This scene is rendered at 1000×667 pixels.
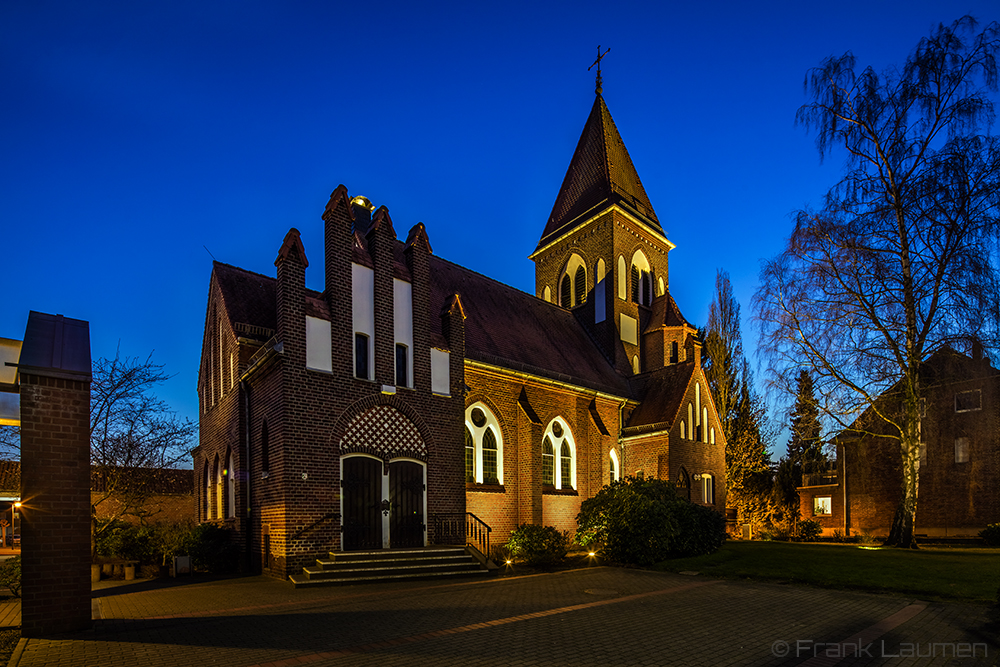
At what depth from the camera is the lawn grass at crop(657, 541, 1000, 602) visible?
12.2 meters

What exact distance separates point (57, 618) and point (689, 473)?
2256 centimetres

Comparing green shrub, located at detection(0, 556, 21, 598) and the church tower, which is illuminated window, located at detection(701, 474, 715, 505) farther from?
green shrub, located at detection(0, 556, 21, 598)

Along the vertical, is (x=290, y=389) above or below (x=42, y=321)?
below

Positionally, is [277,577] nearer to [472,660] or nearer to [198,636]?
[198,636]

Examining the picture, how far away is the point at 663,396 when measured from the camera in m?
26.0

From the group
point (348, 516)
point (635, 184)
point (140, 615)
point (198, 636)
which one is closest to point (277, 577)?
point (348, 516)

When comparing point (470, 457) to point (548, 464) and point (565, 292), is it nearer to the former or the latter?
point (548, 464)

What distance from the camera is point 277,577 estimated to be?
14016 mm

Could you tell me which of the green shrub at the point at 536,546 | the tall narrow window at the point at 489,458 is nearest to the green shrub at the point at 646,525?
the green shrub at the point at 536,546

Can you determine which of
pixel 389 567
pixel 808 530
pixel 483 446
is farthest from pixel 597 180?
pixel 389 567

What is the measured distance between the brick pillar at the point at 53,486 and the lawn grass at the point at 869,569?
44.6ft

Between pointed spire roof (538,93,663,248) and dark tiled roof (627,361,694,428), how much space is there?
10125mm

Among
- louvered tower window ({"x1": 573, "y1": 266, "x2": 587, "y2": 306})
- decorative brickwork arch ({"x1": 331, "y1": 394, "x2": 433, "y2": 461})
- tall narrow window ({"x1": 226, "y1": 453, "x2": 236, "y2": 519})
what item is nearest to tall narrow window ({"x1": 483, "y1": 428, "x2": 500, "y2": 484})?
decorative brickwork arch ({"x1": 331, "y1": 394, "x2": 433, "y2": 461})

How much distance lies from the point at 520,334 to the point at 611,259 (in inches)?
351
